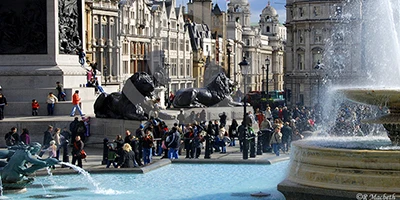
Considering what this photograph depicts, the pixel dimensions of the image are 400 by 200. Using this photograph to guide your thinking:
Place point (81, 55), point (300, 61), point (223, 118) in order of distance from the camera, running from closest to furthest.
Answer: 1. point (81, 55)
2. point (223, 118)
3. point (300, 61)

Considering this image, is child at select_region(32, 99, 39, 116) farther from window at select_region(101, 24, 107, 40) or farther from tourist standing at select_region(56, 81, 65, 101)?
window at select_region(101, 24, 107, 40)

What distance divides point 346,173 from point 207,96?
80.1ft

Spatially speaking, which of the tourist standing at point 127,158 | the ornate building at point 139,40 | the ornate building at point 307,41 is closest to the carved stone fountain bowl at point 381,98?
the tourist standing at point 127,158

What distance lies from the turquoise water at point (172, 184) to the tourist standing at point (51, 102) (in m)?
8.74

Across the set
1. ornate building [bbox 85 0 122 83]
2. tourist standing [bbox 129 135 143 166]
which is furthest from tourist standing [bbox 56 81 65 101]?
ornate building [bbox 85 0 122 83]

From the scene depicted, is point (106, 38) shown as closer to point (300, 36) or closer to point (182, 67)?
point (182, 67)

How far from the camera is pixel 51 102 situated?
29109 millimetres

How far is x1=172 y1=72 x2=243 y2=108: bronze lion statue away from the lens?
37.4 meters

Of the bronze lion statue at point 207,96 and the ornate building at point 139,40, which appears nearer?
the bronze lion statue at point 207,96

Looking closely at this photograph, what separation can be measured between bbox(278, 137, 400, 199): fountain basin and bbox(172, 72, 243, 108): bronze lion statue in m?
23.0

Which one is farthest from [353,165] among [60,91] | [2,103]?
[60,91]

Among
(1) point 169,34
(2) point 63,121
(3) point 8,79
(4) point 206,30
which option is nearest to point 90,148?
(2) point 63,121

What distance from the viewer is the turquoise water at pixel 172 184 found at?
17188 millimetres

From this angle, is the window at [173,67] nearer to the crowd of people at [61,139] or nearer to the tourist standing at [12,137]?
the crowd of people at [61,139]
